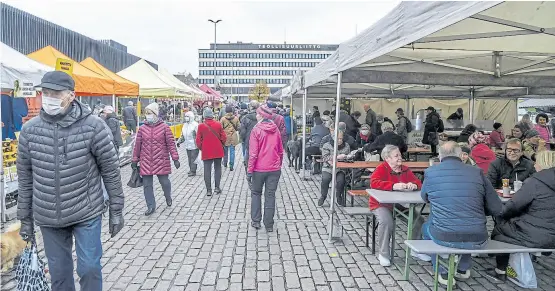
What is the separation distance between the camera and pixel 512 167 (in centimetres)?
572

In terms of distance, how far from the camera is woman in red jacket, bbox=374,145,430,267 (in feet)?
16.2

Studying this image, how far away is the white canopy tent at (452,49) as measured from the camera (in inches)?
132

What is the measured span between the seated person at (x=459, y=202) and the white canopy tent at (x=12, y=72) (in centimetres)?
540

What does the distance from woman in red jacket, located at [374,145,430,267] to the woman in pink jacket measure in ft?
5.14

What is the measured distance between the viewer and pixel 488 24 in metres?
4.35

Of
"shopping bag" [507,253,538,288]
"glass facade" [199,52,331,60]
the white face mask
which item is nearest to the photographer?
the white face mask

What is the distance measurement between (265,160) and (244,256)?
56.9 inches

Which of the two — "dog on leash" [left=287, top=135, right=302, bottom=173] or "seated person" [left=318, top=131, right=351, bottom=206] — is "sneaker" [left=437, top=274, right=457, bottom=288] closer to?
"seated person" [left=318, top=131, right=351, bottom=206]

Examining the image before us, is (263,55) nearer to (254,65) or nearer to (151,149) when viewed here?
(254,65)

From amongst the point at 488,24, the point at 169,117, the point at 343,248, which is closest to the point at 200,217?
the point at 343,248

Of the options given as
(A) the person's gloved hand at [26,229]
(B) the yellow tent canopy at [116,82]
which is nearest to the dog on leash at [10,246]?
(A) the person's gloved hand at [26,229]

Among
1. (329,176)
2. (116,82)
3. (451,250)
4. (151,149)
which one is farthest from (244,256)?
(116,82)

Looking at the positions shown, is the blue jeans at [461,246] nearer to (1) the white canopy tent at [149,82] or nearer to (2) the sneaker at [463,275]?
(2) the sneaker at [463,275]

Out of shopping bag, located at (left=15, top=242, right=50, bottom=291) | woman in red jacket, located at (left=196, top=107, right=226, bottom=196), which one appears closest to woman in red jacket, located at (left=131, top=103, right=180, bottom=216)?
woman in red jacket, located at (left=196, top=107, right=226, bottom=196)
